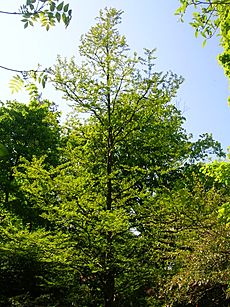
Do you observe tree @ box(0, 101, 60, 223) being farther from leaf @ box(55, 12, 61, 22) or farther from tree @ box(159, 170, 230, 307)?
leaf @ box(55, 12, 61, 22)

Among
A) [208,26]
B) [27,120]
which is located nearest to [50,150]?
[27,120]

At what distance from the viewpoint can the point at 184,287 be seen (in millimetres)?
8023

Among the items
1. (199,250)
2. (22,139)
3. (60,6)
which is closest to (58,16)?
(60,6)

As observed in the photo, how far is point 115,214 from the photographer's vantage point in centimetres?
852

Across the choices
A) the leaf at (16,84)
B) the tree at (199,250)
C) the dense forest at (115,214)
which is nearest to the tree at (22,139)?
the dense forest at (115,214)

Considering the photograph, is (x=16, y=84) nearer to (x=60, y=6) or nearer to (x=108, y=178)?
(x=60, y=6)

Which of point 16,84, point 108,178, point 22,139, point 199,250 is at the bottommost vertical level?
point 16,84

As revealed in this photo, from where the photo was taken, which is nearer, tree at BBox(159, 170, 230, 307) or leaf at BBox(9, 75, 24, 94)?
leaf at BBox(9, 75, 24, 94)

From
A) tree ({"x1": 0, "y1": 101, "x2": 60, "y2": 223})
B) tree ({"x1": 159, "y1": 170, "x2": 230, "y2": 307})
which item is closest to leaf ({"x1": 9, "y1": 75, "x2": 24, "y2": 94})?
tree ({"x1": 159, "y1": 170, "x2": 230, "y2": 307})

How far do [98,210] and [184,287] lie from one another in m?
2.54

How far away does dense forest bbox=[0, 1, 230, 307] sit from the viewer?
27.6ft

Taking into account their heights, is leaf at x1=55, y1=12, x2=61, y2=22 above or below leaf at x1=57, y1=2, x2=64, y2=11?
below

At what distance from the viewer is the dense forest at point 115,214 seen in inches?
331

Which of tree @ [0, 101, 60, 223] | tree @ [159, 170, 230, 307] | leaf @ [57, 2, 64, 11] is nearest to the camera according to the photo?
leaf @ [57, 2, 64, 11]
